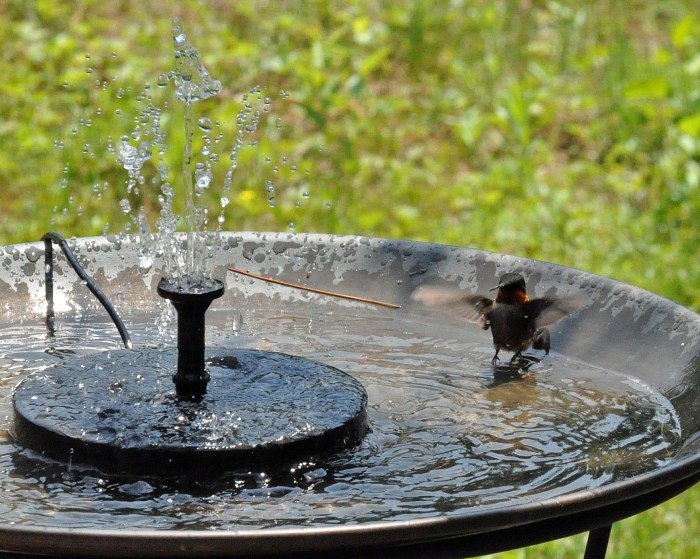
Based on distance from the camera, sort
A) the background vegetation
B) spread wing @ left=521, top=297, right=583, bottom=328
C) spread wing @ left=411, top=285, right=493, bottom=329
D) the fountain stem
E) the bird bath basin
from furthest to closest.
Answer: the background vegetation → spread wing @ left=411, top=285, right=493, bottom=329 → spread wing @ left=521, top=297, right=583, bottom=328 → the fountain stem → the bird bath basin

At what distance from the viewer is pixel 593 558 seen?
2457mm

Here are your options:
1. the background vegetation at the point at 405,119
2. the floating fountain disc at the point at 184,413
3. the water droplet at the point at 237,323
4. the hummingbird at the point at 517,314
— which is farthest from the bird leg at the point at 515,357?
the background vegetation at the point at 405,119

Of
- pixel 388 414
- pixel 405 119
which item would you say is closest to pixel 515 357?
pixel 388 414

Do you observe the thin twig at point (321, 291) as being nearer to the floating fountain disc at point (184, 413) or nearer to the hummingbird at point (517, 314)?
the hummingbird at point (517, 314)

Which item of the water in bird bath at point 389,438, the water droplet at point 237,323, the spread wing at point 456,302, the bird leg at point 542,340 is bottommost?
the water in bird bath at point 389,438

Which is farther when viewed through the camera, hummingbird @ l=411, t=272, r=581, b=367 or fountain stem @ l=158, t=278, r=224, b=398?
hummingbird @ l=411, t=272, r=581, b=367

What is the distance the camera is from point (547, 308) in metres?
2.56

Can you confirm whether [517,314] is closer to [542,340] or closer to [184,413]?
[542,340]

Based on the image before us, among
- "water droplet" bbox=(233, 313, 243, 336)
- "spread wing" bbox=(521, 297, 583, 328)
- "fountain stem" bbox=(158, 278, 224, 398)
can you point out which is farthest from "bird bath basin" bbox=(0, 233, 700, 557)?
"fountain stem" bbox=(158, 278, 224, 398)

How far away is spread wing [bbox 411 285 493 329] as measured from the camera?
2.73 meters

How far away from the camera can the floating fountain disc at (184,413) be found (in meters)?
1.83

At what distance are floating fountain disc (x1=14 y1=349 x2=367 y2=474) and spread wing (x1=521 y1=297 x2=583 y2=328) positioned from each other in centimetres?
57

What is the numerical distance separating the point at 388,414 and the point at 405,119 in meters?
5.16

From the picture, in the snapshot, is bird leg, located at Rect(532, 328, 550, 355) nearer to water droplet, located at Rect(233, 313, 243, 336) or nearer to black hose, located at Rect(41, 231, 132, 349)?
water droplet, located at Rect(233, 313, 243, 336)
